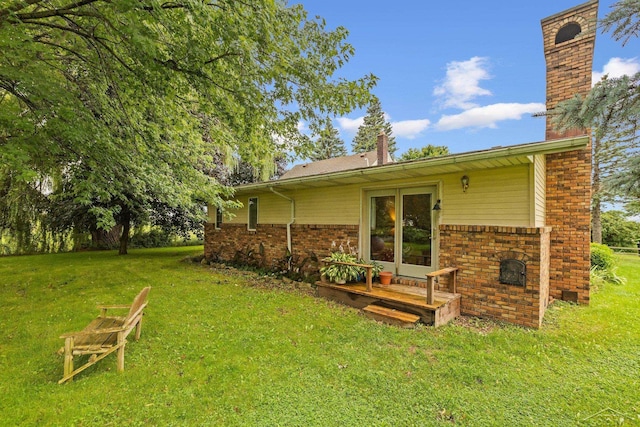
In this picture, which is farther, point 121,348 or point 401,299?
point 401,299

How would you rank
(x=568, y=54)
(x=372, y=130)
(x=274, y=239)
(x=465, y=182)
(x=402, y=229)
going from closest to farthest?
1. (x=465, y=182)
2. (x=402, y=229)
3. (x=568, y=54)
4. (x=274, y=239)
5. (x=372, y=130)

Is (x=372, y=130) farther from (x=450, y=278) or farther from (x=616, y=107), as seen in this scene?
(x=616, y=107)

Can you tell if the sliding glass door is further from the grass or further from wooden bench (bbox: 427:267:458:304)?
the grass

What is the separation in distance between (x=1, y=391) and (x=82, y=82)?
17.0ft

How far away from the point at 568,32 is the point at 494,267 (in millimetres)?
6008

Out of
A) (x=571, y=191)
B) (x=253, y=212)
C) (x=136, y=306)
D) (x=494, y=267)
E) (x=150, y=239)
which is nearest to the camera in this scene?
(x=136, y=306)

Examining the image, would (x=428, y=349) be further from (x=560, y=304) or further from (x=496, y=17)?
(x=496, y=17)

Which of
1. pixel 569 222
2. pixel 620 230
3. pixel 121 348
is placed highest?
pixel 569 222

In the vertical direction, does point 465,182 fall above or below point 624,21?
below

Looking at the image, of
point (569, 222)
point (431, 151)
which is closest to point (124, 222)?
point (569, 222)

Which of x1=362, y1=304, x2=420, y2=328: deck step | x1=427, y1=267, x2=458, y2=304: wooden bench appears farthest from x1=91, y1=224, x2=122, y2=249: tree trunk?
x1=427, y1=267, x2=458, y2=304: wooden bench

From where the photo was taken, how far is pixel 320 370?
3.07 m

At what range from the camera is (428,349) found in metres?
3.56

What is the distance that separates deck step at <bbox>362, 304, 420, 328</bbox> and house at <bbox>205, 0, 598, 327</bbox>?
3.90 ft
